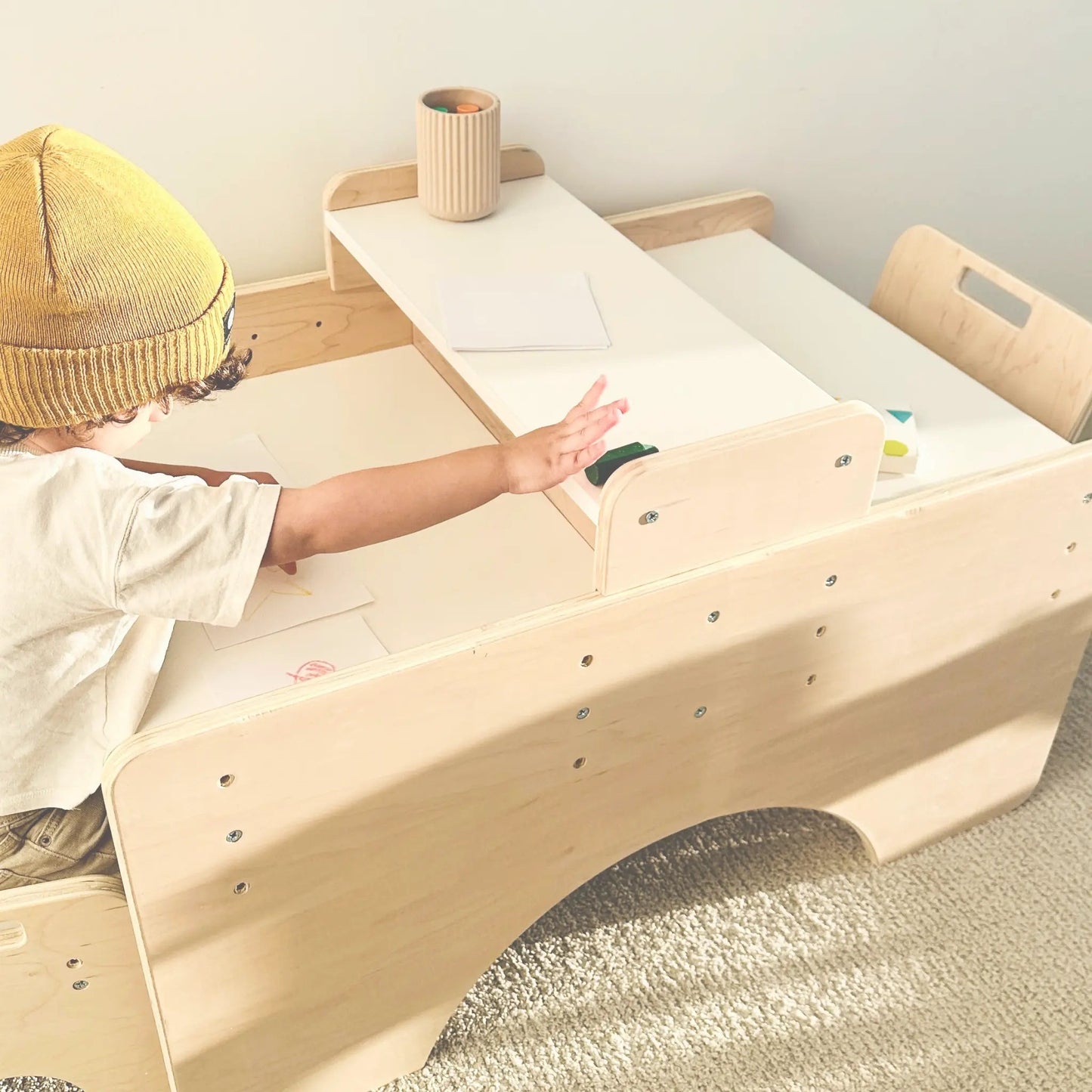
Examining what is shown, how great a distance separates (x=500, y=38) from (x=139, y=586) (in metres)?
0.88

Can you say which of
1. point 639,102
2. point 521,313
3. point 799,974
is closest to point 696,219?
point 639,102

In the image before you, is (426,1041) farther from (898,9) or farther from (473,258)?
(898,9)

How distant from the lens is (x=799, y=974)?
136 centimetres

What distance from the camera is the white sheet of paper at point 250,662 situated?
106cm

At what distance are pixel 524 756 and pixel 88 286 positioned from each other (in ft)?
1.65

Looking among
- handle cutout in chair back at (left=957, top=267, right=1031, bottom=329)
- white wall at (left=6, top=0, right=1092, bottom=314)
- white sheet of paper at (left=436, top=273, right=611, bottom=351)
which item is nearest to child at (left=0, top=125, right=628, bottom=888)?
white sheet of paper at (left=436, top=273, right=611, bottom=351)

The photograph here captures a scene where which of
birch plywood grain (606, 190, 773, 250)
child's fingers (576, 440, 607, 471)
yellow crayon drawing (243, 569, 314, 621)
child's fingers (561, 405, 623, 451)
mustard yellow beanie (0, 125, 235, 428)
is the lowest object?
yellow crayon drawing (243, 569, 314, 621)

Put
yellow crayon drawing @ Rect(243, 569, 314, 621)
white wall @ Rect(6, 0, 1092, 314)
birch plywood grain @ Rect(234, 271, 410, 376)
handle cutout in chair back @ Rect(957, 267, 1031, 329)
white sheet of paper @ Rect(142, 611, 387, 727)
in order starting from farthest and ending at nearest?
handle cutout in chair back @ Rect(957, 267, 1031, 329) < birch plywood grain @ Rect(234, 271, 410, 376) < white wall @ Rect(6, 0, 1092, 314) < yellow crayon drawing @ Rect(243, 569, 314, 621) < white sheet of paper @ Rect(142, 611, 387, 727)

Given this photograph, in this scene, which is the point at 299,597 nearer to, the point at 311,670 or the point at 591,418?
the point at 311,670

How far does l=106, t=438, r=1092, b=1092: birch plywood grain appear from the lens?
924 millimetres

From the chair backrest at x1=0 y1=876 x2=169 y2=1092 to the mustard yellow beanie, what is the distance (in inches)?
14.6

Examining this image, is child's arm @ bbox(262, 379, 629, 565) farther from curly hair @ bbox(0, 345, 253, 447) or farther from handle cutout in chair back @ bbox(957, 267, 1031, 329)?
handle cutout in chair back @ bbox(957, 267, 1031, 329)

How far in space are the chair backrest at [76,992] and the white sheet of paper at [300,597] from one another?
0.81 ft

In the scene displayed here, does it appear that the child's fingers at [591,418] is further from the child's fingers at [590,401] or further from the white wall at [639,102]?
the white wall at [639,102]
